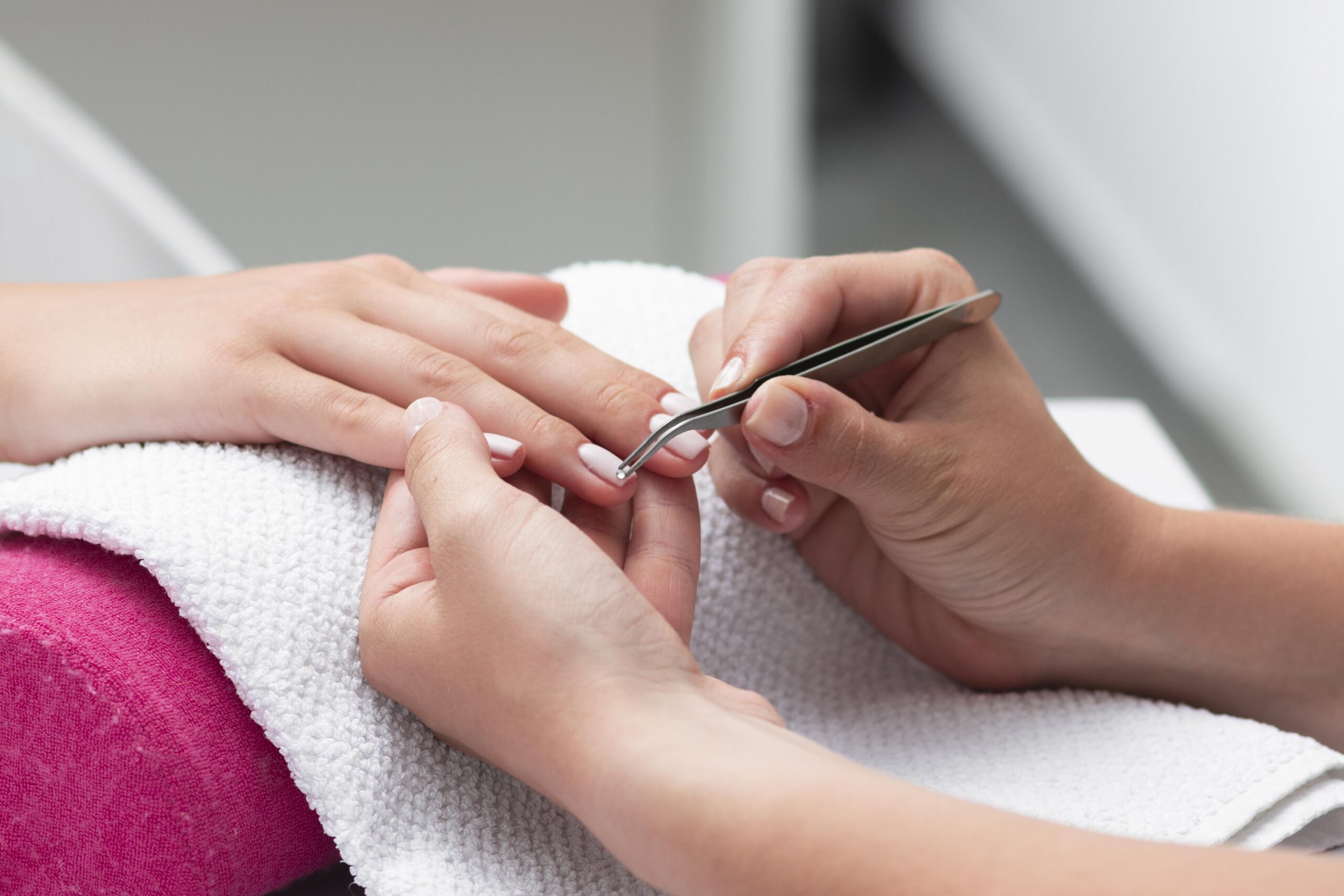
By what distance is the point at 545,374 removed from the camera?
0.55 metres

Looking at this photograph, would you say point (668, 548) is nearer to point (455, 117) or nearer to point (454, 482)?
point (454, 482)

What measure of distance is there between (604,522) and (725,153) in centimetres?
152

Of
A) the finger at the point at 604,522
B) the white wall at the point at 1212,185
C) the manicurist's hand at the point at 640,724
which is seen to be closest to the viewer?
the manicurist's hand at the point at 640,724

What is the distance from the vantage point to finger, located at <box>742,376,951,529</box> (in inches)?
18.9

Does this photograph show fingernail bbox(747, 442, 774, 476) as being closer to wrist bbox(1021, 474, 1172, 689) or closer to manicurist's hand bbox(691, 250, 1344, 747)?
manicurist's hand bbox(691, 250, 1344, 747)

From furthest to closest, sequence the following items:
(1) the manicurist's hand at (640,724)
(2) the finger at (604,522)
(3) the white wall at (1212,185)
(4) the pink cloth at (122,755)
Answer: (3) the white wall at (1212,185)
(2) the finger at (604,522)
(4) the pink cloth at (122,755)
(1) the manicurist's hand at (640,724)

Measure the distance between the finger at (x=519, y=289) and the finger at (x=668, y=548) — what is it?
0.17 metres

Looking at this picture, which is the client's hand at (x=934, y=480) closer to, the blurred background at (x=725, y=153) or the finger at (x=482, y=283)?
the finger at (x=482, y=283)

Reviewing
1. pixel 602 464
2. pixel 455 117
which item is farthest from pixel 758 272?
pixel 455 117

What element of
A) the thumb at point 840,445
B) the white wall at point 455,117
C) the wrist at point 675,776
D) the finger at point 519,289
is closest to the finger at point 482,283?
the finger at point 519,289

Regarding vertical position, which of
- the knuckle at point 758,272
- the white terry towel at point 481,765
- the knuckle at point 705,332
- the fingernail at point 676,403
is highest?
the knuckle at point 758,272

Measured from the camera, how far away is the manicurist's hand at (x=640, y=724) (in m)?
0.29

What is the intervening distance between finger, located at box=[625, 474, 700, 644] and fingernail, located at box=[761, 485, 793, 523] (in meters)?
0.04

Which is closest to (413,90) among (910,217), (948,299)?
(910,217)
